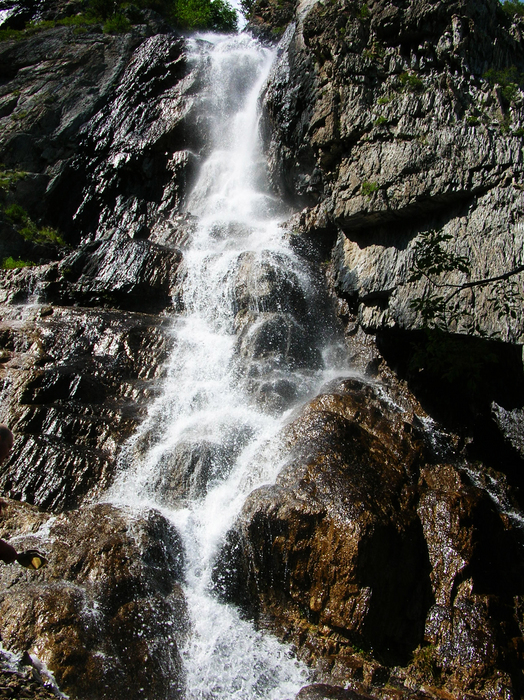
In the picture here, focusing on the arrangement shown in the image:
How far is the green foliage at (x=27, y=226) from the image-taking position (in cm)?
1819

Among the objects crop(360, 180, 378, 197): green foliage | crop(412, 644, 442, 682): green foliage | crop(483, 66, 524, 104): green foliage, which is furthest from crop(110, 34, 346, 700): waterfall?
crop(483, 66, 524, 104): green foliage

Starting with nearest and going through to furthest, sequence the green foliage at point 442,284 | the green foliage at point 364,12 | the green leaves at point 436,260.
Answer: the green foliage at point 442,284 → the green leaves at point 436,260 → the green foliage at point 364,12

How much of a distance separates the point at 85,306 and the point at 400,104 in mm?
10233

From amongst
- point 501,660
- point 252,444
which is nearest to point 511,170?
point 252,444

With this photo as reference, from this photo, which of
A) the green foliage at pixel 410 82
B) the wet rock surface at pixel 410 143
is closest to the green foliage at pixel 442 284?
the wet rock surface at pixel 410 143

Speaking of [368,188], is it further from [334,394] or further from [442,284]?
[442,284]

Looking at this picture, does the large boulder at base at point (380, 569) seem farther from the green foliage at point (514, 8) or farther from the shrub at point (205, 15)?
the shrub at point (205, 15)

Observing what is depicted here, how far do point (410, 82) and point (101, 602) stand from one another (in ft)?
42.9

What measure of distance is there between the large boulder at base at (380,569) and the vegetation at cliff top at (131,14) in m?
28.7

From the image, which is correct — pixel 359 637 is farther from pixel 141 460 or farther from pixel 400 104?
pixel 400 104

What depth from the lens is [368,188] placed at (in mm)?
11492

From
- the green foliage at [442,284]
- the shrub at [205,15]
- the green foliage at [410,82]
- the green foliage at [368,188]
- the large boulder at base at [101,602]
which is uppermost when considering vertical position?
the shrub at [205,15]

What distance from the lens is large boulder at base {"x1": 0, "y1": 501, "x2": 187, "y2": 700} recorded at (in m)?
4.97

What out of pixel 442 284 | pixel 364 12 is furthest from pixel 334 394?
pixel 364 12
